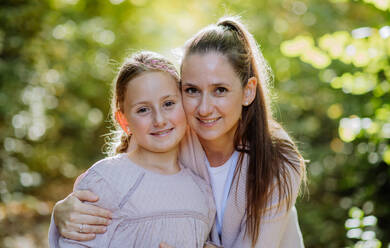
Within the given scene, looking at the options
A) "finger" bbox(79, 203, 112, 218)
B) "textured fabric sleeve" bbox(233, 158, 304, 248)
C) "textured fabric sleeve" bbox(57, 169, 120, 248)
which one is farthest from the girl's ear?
"textured fabric sleeve" bbox(233, 158, 304, 248)

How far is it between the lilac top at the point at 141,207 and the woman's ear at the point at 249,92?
61cm

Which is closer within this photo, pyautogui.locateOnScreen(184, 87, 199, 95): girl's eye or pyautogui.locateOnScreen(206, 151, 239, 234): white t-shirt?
pyautogui.locateOnScreen(184, 87, 199, 95): girl's eye

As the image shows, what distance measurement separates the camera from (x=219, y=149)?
2549 millimetres

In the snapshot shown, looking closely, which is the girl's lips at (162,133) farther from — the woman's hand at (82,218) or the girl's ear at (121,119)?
the woman's hand at (82,218)

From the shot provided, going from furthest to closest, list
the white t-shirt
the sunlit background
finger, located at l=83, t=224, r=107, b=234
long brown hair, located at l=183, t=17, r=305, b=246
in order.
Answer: the sunlit background
the white t-shirt
long brown hair, located at l=183, t=17, r=305, b=246
finger, located at l=83, t=224, r=107, b=234

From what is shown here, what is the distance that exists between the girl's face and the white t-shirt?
0.43m

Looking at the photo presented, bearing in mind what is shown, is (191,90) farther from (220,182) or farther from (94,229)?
(94,229)

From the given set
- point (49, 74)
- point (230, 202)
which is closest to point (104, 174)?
point (230, 202)

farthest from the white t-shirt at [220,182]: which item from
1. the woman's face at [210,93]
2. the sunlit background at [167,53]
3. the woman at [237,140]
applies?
the sunlit background at [167,53]

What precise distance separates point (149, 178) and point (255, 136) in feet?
2.26

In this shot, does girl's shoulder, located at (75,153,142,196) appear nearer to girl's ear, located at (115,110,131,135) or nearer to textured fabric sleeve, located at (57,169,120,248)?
textured fabric sleeve, located at (57,169,120,248)

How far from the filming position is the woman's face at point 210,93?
2.21 m

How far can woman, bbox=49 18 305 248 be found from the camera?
87.9 inches

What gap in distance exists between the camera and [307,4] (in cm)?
572
